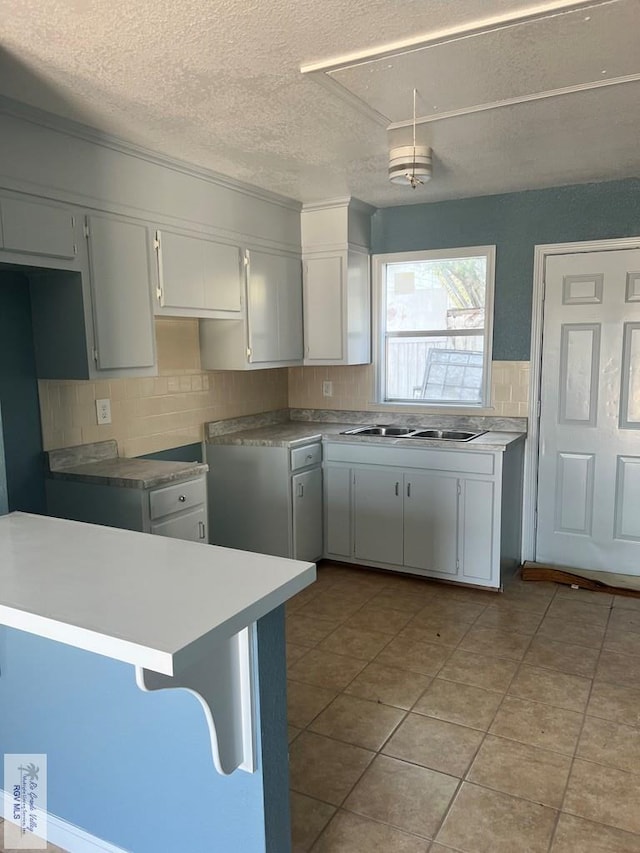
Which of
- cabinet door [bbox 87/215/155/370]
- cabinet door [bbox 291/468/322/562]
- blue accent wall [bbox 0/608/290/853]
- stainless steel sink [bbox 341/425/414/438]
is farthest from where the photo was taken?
stainless steel sink [bbox 341/425/414/438]

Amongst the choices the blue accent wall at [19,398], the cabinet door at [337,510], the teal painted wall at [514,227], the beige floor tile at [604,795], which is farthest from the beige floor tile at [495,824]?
the teal painted wall at [514,227]

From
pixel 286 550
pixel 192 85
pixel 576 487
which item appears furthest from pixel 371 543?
pixel 192 85

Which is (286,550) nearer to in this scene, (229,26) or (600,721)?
(600,721)

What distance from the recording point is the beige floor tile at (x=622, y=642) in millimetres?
3070

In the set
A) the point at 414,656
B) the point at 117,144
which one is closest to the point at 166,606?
the point at 414,656

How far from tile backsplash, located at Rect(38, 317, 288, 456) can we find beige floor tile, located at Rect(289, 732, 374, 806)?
1.81 metres

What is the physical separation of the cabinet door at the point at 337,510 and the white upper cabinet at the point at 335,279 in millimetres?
765

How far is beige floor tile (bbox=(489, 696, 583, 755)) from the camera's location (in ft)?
7.76

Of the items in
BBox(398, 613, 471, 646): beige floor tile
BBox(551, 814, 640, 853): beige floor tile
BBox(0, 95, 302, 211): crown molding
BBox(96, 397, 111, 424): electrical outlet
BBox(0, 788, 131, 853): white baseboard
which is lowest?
BBox(551, 814, 640, 853): beige floor tile

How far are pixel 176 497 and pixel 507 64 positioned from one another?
2.24 m

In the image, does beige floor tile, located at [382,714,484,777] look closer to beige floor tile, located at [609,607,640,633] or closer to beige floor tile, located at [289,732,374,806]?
beige floor tile, located at [289,732,374,806]

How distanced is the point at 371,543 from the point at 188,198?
7.61 ft

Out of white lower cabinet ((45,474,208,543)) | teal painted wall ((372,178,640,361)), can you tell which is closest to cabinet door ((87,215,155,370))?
white lower cabinet ((45,474,208,543))

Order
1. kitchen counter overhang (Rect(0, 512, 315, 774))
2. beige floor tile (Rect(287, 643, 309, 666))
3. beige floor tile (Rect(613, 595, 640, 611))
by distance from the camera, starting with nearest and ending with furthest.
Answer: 1. kitchen counter overhang (Rect(0, 512, 315, 774))
2. beige floor tile (Rect(287, 643, 309, 666))
3. beige floor tile (Rect(613, 595, 640, 611))
